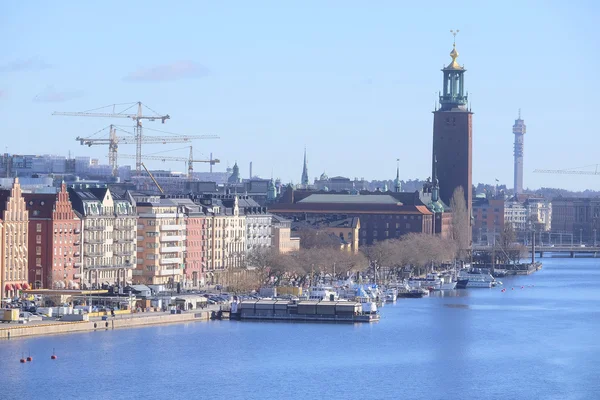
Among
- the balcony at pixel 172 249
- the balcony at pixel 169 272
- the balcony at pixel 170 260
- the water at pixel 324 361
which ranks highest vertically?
the balcony at pixel 172 249

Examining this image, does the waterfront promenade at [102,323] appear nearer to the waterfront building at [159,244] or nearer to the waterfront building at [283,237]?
the waterfront building at [159,244]

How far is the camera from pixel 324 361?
66.3m

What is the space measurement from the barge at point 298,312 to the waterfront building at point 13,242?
899 centimetres

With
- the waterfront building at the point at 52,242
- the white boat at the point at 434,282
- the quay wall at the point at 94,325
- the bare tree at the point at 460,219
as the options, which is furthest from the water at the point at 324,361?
the bare tree at the point at 460,219

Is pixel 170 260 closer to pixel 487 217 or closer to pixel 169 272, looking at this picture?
pixel 169 272

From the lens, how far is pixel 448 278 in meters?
117

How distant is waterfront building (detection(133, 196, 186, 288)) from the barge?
1180 centimetres

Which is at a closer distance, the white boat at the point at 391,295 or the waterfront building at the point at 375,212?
the white boat at the point at 391,295

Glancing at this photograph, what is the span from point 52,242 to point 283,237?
32502 mm

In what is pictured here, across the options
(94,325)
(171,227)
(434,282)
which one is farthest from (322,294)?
(434,282)

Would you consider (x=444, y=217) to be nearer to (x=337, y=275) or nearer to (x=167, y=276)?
(x=337, y=275)

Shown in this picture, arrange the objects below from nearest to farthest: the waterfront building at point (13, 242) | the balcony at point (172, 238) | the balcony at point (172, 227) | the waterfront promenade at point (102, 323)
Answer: the waterfront promenade at point (102, 323), the waterfront building at point (13, 242), the balcony at point (172, 238), the balcony at point (172, 227)

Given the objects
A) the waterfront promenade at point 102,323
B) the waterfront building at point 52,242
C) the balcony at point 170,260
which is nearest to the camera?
the waterfront promenade at point 102,323

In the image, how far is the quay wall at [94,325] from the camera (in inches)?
2694
